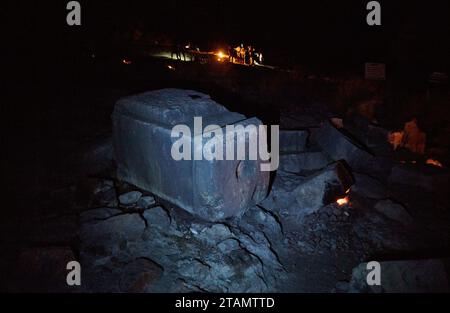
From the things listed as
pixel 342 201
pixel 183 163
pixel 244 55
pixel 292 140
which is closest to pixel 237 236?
pixel 183 163

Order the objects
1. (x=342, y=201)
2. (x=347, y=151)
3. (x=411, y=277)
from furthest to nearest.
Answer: (x=347, y=151) → (x=342, y=201) → (x=411, y=277)

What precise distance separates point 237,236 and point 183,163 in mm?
909

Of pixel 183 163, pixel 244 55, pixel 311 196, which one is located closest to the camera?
pixel 183 163

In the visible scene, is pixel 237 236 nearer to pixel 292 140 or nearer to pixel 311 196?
pixel 311 196

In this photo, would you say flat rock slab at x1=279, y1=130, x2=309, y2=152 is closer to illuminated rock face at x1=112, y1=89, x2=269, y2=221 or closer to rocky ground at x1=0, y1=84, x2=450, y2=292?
rocky ground at x1=0, y1=84, x2=450, y2=292

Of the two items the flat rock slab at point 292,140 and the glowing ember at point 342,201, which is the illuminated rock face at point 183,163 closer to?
the glowing ember at point 342,201

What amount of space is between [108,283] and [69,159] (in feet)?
7.36

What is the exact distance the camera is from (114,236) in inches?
123

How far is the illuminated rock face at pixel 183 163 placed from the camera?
315cm

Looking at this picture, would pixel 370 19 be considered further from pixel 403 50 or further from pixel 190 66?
pixel 190 66

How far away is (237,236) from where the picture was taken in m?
3.25

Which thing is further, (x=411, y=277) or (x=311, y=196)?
(x=311, y=196)

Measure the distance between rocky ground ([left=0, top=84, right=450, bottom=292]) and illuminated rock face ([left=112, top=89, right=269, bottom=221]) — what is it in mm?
177

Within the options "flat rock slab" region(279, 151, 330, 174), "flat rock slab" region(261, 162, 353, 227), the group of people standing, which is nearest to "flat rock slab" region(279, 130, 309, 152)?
"flat rock slab" region(279, 151, 330, 174)
